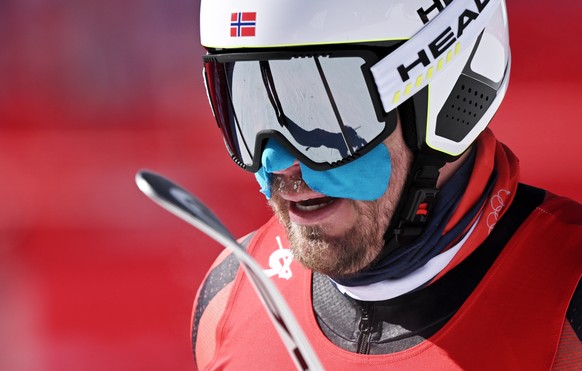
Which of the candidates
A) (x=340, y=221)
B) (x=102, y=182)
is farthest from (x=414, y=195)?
(x=102, y=182)

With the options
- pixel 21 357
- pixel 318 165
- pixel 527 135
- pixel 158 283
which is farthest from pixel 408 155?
pixel 21 357

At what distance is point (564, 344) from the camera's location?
140 cm

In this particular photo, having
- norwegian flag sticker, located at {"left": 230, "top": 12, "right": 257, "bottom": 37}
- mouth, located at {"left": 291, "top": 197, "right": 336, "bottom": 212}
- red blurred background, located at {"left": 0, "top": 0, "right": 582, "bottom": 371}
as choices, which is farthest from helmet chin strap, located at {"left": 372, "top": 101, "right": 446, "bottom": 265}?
red blurred background, located at {"left": 0, "top": 0, "right": 582, "bottom": 371}

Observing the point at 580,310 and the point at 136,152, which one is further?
the point at 136,152

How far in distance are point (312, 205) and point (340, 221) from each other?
57 mm

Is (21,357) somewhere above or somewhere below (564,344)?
above

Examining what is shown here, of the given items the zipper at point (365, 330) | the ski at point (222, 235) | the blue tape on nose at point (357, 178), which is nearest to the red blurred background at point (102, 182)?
the zipper at point (365, 330)

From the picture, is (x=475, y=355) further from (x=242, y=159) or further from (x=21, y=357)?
(x=21, y=357)

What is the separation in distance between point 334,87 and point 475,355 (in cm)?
46

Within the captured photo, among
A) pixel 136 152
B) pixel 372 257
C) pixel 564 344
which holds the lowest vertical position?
pixel 564 344

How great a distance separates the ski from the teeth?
363mm

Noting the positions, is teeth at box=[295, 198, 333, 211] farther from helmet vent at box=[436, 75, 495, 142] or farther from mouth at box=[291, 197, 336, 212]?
helmet vent at box=[436, 75, 495, 142]

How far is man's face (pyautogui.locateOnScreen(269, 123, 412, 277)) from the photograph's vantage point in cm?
151

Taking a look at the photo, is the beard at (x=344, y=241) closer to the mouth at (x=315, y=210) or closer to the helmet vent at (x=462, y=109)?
the mouth at (x=315, y=210)
